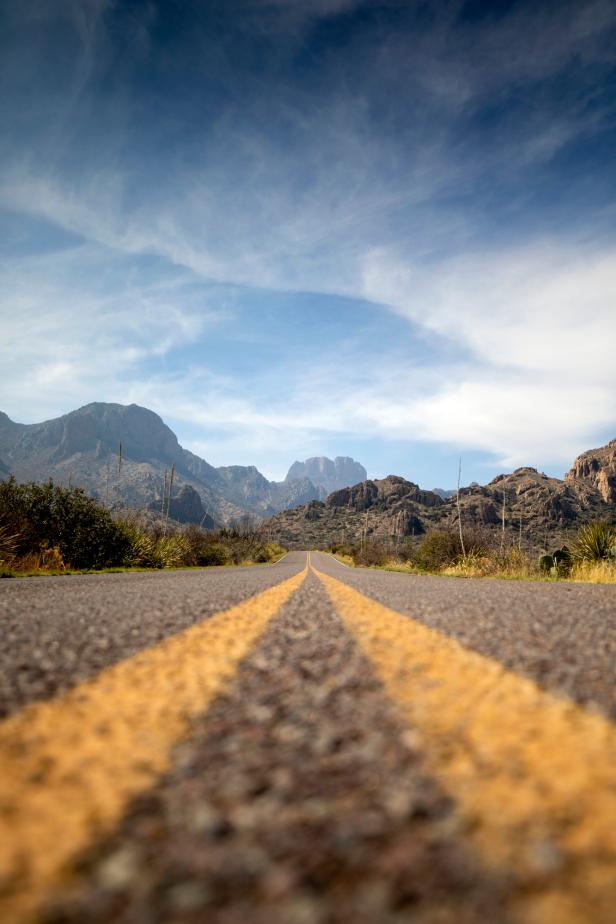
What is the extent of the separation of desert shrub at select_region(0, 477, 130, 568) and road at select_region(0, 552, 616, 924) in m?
12.7

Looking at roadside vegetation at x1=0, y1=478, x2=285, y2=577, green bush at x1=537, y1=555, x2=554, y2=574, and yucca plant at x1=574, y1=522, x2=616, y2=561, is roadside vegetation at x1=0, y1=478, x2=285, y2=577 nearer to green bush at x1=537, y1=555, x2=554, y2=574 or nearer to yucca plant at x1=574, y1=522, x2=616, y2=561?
green bush at x1=537, y1=555, x2=554, y2=574

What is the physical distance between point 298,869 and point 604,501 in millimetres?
128128

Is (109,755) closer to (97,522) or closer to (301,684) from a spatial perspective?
(301,684)

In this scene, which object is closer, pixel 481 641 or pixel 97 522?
pixel 481 641

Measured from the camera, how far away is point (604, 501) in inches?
4345

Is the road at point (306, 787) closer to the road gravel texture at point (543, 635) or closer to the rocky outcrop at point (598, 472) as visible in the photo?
the road gravel texture at point (543, 635)

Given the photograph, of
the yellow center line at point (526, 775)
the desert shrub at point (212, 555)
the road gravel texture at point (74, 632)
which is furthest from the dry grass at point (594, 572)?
the desert shrub at point (212, 555)

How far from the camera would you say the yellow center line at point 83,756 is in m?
0.76

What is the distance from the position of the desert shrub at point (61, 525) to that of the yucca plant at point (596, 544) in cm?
1395

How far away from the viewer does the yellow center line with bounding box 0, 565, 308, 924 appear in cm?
76

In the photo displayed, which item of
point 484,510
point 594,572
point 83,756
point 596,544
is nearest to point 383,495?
point 484,510

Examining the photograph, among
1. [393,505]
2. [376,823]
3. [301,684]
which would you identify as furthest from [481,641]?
[393,505]

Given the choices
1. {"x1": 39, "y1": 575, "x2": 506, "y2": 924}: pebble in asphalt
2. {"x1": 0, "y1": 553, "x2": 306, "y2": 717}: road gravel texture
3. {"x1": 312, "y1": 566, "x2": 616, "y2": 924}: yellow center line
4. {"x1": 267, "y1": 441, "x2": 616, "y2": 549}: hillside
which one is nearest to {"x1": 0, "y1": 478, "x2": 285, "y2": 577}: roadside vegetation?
{"x1": 0, "y1": 553, "x2": 306, "y2": 717}: road gravel texture

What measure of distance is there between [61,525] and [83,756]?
49.3ft
